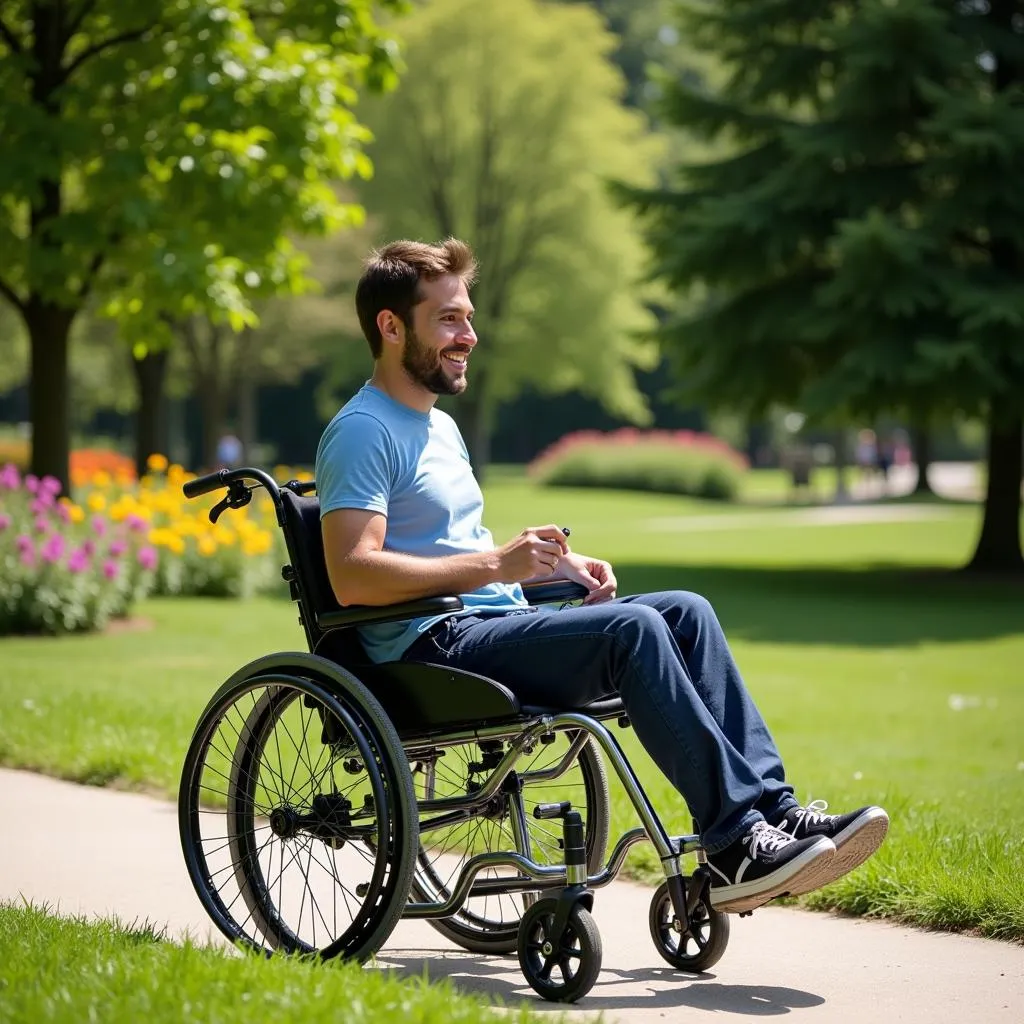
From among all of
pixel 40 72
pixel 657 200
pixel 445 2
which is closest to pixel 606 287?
pixel 445 2

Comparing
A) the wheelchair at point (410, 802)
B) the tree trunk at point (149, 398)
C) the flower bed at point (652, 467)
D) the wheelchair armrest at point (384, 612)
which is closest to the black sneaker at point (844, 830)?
the wheelchair at point (410, 802)

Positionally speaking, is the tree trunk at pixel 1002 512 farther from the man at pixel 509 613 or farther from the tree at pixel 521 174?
the tree at pixel 521 174

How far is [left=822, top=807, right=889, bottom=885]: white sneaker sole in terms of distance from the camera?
143 inches

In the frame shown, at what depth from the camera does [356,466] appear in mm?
3986

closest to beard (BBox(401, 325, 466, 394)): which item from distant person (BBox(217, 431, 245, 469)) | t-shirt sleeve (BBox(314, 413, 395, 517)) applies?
t-shirt sleeve (BBox(314, 413, 395, 517))

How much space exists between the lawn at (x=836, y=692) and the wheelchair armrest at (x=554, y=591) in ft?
3.89

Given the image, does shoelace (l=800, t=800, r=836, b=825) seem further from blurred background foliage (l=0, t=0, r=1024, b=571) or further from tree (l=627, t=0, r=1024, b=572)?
tree (l=627, t=0, r=1024, b=572)

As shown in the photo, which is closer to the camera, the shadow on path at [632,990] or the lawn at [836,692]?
the shadow on path at [632,990]

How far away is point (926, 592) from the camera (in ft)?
58.1

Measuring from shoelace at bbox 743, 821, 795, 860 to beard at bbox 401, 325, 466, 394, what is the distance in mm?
1305

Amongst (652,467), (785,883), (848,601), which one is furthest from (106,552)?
(652,467)

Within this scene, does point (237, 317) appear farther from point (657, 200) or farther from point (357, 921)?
point (357, 921)

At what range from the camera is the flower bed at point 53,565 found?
12039 mm

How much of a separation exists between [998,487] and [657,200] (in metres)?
5.15
